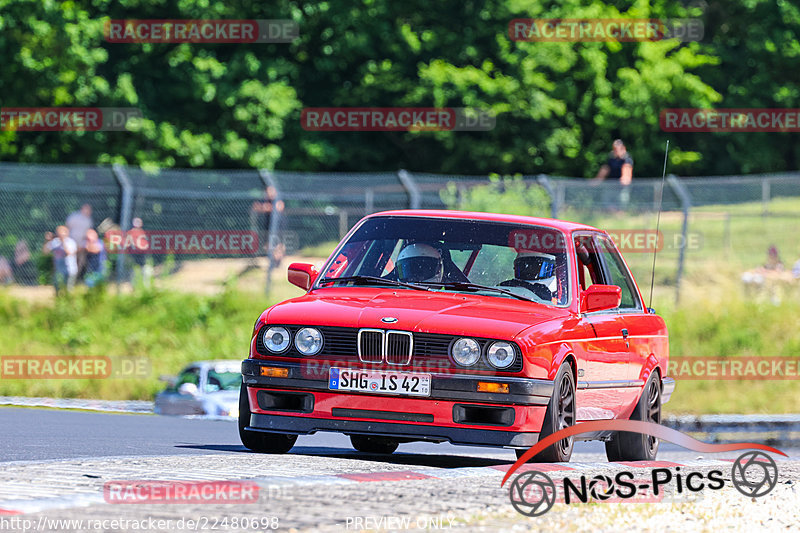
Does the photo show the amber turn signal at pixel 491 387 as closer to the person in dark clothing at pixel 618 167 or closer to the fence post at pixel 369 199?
the fence post at pixel 369 199

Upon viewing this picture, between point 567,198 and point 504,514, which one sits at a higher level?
point 567,198

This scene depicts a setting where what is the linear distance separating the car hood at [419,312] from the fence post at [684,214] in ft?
44.5

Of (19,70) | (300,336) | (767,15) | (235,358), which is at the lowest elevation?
(235,358)

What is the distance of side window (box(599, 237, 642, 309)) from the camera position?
1068 centimetres

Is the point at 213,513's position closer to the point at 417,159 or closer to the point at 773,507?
the point at 773,507

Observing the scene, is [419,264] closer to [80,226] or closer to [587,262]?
[587,262]

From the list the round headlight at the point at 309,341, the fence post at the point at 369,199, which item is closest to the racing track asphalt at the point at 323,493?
the round headlight at the point at 309,341

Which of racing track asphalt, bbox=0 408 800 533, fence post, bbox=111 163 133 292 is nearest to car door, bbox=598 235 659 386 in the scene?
racing track asphalt, bbox=0 408 800 533

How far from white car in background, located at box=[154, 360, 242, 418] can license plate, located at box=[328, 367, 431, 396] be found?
10.5 m

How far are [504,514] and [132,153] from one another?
32169 mm

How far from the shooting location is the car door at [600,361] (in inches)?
366

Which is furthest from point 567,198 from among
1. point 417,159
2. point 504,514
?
point 417,159

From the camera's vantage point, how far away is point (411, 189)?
22.5 m

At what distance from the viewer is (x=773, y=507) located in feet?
24.1
